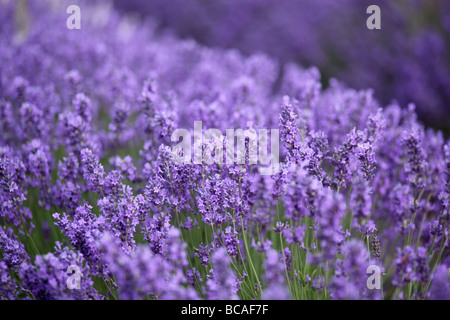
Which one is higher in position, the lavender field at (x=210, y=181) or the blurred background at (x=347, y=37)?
the blurred background at (x=347, y=37)

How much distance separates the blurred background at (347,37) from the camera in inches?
150

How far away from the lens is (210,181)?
156cm

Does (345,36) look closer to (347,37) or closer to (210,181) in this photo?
(347,37)

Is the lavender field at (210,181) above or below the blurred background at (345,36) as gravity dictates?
below

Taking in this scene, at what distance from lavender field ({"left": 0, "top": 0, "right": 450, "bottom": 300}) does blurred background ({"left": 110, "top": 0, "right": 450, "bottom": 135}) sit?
4 centimetres

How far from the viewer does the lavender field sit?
1.36 m

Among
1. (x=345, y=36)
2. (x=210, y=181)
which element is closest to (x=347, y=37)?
(x=345, y=36)

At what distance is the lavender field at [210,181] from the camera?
1.36 meters

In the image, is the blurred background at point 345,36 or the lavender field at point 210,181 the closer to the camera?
the lavender field at point 210,181

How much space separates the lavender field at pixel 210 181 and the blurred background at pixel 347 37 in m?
0.04

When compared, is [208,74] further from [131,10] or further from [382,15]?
[131,10]

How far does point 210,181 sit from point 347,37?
430 centimetres
